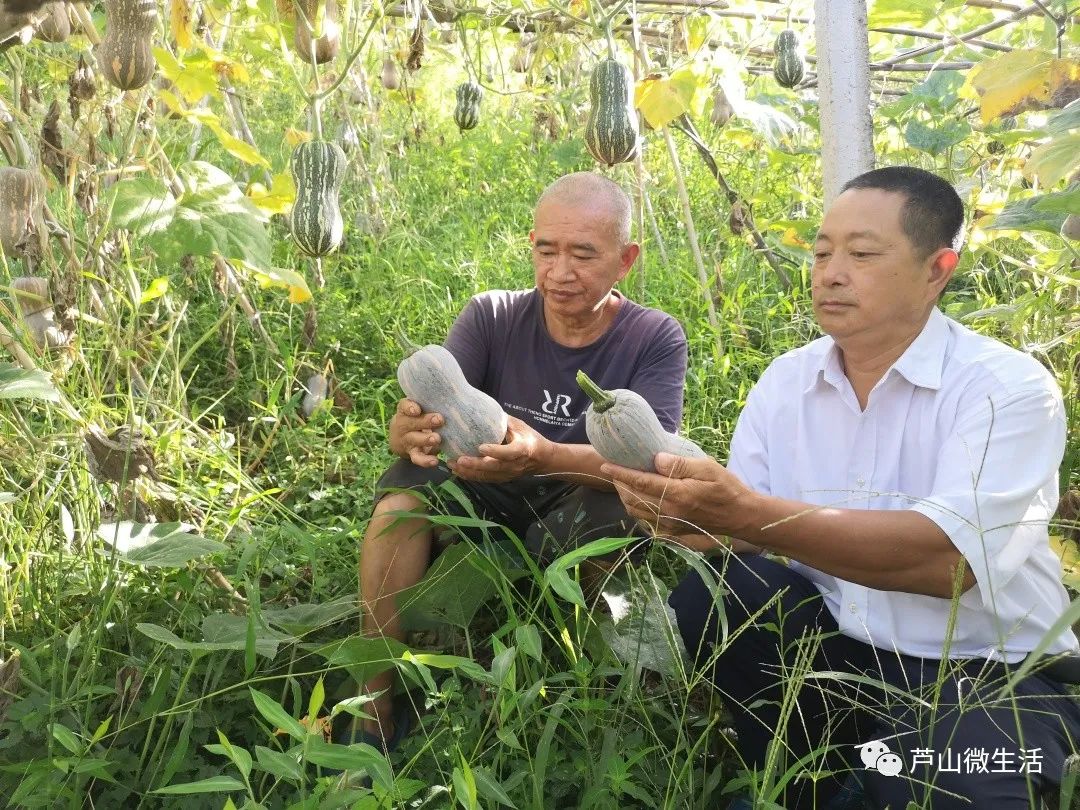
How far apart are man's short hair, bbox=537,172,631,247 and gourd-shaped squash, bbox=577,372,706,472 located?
2.33 ft

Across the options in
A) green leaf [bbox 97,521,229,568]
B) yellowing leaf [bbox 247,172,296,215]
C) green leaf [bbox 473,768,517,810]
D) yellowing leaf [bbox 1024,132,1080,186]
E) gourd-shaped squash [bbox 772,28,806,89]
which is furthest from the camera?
gourd-shaped squash [bbox 772,28,806,89]

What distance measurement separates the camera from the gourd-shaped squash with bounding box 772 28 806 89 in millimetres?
4652

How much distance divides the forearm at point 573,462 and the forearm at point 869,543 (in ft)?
1.88

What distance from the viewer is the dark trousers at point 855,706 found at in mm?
1745

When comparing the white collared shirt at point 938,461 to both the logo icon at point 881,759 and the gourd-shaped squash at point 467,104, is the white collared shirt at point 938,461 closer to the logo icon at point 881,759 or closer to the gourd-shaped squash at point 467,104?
the logo icon at point 881,759

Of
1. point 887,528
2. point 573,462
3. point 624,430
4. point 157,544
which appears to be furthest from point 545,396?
point 887,528

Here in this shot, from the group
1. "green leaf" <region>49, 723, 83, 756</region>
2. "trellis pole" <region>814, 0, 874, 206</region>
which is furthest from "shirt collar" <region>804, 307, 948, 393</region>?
"green leaf" <region>49, 723, 83, 756</region>

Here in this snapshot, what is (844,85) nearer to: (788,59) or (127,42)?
(127,42)

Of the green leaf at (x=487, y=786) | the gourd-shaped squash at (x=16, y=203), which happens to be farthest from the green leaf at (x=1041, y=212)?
the gourd-shaped squash at (x=16, y=203)

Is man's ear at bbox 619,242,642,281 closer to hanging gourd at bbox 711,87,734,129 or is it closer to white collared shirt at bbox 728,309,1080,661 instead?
white collared shirt at bbox 728,309,1080,661

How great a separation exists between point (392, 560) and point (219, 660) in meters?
0.44

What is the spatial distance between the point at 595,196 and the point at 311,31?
0.84m

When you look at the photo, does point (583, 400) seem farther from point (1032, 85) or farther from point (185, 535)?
point (1032, 85)

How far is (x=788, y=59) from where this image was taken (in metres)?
4.70
